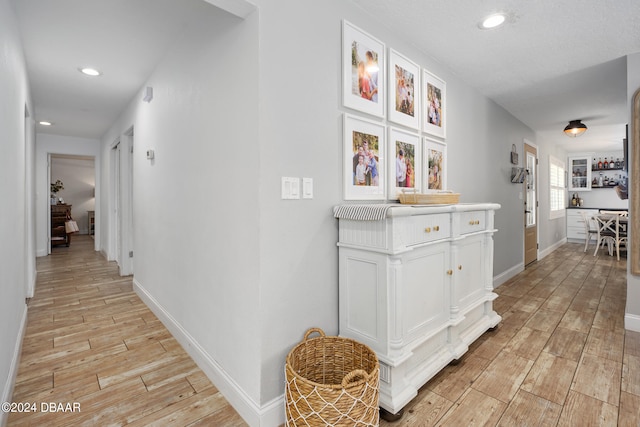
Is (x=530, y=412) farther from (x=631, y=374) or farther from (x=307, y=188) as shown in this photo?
(x=307, y=188)

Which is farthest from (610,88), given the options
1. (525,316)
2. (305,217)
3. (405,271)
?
(305,217)

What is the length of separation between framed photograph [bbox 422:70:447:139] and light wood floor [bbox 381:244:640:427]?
5.84 feet

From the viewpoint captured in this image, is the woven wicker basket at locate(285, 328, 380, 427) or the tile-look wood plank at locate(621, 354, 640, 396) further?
Answer: the tile-look wood plank at locate(621, 354, 640, 396)

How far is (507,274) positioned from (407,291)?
323 cm

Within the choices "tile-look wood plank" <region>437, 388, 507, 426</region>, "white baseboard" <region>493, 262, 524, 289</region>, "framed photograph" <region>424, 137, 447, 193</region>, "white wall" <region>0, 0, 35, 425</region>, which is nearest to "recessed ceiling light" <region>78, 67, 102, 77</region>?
"white wall" <region>0, 0, 35, 425</region>

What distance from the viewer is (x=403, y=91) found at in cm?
238

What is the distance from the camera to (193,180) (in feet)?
7.14

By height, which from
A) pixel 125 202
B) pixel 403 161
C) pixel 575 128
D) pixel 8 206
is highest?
pixel 575 128

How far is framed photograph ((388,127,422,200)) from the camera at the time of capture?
7.44 ft

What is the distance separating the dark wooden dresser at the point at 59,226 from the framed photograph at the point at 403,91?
766 centimetres

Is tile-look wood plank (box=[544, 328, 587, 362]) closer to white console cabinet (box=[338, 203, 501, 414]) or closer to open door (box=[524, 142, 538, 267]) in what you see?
white console cabinet (box=[338, 203, 501, 414])

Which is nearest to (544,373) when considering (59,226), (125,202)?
(125,202)

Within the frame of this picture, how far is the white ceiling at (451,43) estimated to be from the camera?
2.03 m

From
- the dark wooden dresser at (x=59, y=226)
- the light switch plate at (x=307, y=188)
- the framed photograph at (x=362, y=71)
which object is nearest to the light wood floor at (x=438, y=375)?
the light switch plate at (x=307, y=188)
